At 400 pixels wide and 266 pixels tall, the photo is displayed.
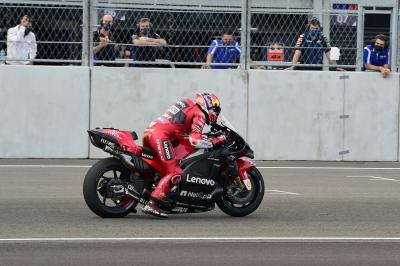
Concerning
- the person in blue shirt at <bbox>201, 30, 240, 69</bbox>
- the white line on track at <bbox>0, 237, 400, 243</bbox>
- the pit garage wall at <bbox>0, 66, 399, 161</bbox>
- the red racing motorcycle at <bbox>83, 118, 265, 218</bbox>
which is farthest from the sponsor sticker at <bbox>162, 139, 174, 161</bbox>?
the person in blue shirt at <bbox>201, 30, 240, 69</bbox>

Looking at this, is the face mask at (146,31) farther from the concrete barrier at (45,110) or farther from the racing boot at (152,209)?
the racing boot at (152,209)

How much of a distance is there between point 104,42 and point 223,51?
2.04 metres

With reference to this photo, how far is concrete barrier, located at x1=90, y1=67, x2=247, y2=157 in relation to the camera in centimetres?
1717

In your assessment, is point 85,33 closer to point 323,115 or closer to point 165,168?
point 323,115

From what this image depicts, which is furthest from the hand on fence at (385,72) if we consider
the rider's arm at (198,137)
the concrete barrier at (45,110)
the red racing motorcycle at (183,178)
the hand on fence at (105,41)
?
the rider's arm at (198,137)

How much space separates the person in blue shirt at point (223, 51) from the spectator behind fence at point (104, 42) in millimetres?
1615

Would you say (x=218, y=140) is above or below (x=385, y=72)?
below

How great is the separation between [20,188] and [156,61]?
16.2 feet

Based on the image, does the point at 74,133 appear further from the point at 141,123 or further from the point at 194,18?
the point at 194,18

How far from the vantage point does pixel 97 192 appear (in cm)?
1048

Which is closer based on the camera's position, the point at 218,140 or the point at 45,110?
the point at 218,140

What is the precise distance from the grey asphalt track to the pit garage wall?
2.36 meters

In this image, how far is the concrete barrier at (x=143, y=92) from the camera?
17.2 meters

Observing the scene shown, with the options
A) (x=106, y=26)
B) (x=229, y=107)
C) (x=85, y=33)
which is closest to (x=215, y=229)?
(x=229, y=107)
